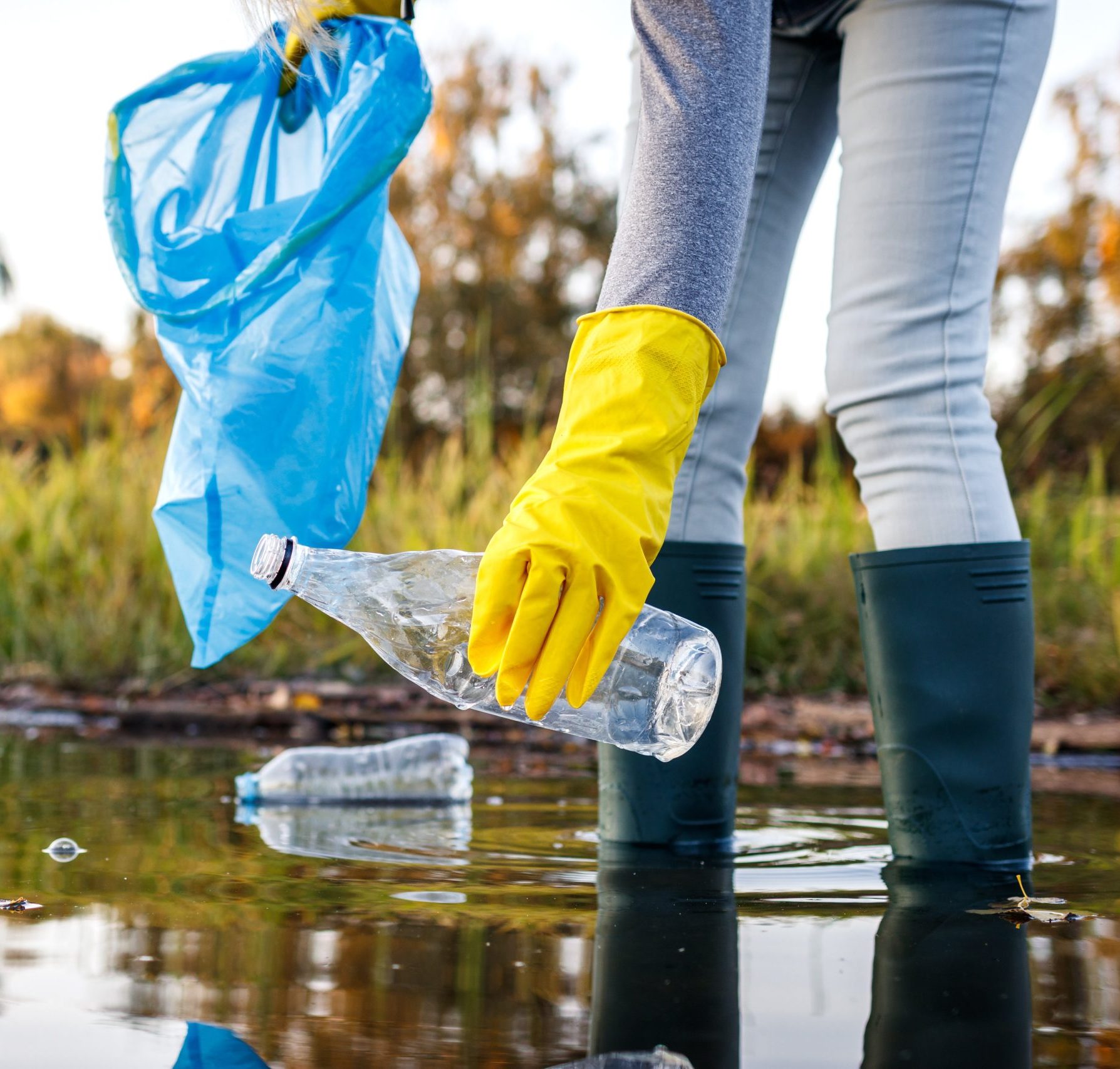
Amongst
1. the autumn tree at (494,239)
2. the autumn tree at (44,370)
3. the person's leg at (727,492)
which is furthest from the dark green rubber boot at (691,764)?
the autumn tree at (44,370)

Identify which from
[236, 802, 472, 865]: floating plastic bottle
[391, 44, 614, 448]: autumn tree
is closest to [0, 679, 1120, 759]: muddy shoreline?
[236, 802, 472, 865]: floating plastic bottle

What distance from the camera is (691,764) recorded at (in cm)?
197

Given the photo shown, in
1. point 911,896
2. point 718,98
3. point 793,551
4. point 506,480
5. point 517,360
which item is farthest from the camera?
point 517,360

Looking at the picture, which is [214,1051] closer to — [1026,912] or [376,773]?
[1026,912]

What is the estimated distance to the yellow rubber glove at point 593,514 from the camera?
1.30 metres

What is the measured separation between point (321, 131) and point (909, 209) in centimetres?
94

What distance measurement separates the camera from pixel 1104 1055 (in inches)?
41.3

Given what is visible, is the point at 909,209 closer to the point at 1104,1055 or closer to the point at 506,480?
the point at 1104,1055

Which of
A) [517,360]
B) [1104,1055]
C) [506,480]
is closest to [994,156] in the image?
[1104,1055]

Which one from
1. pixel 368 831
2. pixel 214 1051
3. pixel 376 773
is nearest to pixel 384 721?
pixel 376 773

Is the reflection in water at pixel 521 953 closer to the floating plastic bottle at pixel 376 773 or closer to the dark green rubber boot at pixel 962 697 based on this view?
the dark green rubber boot at pixel 962 697

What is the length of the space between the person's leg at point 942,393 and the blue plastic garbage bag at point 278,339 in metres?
0.67

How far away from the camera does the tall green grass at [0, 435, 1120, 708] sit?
4.62 metres

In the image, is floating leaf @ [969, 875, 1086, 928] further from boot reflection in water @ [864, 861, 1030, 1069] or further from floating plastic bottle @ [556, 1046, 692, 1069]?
floating plastic bottle @ [556, 1046, 692, 1069]
